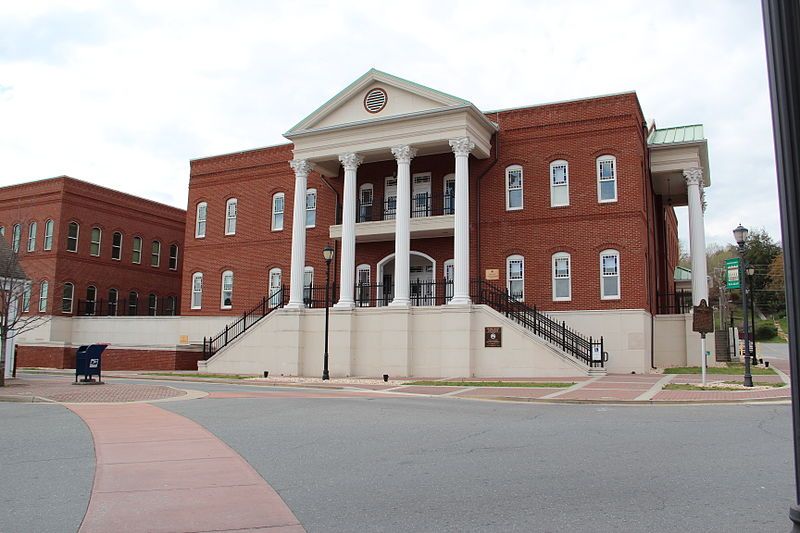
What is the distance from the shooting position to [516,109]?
30875 mm

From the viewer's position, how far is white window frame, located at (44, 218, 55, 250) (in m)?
44.0

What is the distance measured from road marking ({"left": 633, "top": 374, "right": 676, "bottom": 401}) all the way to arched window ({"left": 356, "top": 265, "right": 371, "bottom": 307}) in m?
14.0

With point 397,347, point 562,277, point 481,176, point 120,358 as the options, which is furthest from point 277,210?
point 562,277

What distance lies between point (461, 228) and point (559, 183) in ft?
17.3

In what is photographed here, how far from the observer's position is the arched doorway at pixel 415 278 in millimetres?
32250

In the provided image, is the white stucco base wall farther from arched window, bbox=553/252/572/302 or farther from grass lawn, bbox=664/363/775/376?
grass lawn, bbox=664/363/775/376

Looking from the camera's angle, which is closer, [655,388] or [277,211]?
[655,388]

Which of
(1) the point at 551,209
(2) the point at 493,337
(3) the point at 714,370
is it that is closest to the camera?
(3) the point at 714,370

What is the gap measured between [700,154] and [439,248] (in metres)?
12.6

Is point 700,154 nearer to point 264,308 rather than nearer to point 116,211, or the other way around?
point 264,308

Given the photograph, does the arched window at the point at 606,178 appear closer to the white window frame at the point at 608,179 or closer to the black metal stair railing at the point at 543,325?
the white window frame at the point at 608,179

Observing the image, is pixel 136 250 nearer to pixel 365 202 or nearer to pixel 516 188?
pixel 365 202

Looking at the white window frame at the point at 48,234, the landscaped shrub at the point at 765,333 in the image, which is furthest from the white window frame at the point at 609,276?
the landscaped shrub at the point at 765,333

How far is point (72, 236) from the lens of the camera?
44.3 meters
